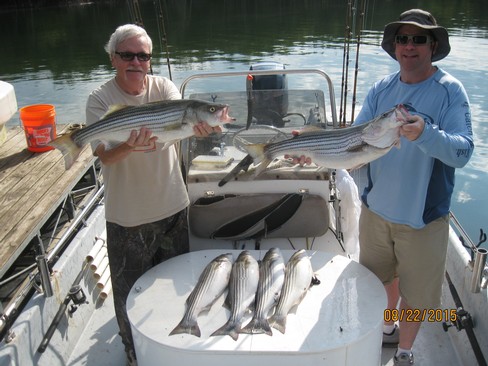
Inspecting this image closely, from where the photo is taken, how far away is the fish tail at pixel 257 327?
254 centimetres

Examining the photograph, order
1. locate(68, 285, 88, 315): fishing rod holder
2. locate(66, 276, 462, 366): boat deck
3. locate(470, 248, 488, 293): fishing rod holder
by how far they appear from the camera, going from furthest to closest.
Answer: locate(68, 285, 88, 315): fishing rod holder, locate(66, 276, 462, 366): boat deck, locate(470, 248, 488, 293): fishing rod holder

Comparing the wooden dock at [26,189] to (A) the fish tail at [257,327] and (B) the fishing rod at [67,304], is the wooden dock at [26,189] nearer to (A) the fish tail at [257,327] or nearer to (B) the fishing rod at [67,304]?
(B) the fishing rod at [67,304]

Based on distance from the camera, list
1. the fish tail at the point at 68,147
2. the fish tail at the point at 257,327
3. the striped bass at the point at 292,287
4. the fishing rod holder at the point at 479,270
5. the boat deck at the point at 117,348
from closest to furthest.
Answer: the fish tail at the point at 257,327 → the striped bass at the point at 292,287 → the fish tail at the point at 68,147 → the fishing rod holder at the point at 479,270 → the boat deck at the point at 117,348

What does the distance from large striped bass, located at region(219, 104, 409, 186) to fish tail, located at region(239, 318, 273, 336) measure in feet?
3.53

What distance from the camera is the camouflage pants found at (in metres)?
3.16

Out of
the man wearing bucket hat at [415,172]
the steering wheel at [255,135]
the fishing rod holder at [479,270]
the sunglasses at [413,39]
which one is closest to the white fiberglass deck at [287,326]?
the man wearing bucket hat at [415,172]

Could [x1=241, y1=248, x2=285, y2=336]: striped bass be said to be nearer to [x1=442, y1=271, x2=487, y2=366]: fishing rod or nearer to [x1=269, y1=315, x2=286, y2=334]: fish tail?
[x1=269, y1=315, x2=286, y2=334]: fish tail

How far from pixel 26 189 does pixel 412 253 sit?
3822 mm

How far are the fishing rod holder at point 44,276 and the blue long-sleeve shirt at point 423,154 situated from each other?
2.33 m

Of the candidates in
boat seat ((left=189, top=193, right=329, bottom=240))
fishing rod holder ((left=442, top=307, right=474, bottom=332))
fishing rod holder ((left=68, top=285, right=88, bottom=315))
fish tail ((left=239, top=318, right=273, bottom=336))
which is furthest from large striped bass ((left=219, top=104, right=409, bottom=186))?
fishing rod holder ((left=68, top=285, right=88, bottom=315))

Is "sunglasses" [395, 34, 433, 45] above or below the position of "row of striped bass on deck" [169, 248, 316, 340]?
above

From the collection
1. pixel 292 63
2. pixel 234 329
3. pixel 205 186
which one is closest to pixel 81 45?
pixel 292 63

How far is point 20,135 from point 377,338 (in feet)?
18.3

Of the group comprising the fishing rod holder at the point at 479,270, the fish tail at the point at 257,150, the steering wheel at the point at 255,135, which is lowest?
the fishing rod holder at the point at 479,270
